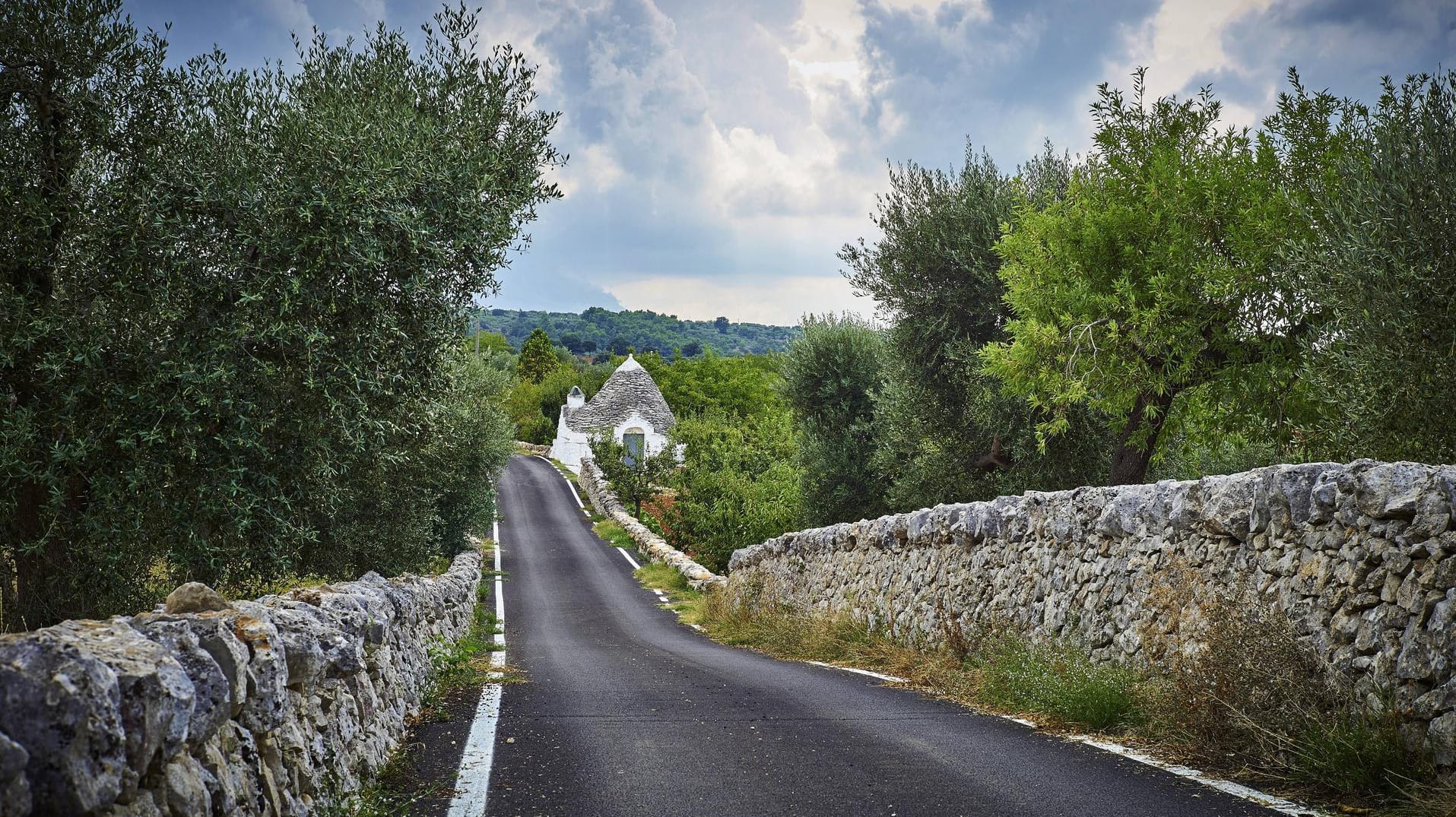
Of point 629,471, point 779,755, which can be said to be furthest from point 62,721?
point 629,471

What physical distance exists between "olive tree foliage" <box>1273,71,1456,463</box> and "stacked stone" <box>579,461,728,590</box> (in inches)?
581

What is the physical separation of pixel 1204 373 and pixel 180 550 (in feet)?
47.6

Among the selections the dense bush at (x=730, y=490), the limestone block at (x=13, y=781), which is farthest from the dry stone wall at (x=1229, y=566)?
the dense bush at (x=730, y=490)

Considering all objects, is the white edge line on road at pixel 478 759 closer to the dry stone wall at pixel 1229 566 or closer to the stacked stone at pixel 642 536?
the dry stone wall at pixel 1229 566

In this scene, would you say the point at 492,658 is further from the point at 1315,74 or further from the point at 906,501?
the point at 1315,74

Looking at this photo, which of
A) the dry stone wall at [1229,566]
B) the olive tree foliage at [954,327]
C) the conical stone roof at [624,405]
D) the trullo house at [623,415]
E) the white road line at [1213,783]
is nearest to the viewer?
the white road line at [1213,783]

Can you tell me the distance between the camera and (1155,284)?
14.9 meters

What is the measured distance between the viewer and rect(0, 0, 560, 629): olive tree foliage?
7.98 m

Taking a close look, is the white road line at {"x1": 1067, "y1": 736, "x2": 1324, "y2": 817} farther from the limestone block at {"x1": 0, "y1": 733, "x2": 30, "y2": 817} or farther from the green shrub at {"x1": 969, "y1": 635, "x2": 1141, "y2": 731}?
the limestone block at {"x1": 0, "y1": 733, "x2": 30, "y2": 817}

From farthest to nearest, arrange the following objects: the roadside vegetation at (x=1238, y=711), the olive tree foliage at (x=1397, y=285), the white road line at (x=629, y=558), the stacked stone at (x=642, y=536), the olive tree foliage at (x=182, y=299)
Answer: the white road line at (x=629, y=558) → the stacked stone at (x=642, y=536) → the olive tree foliage at (x=1397, y=285) → the olive tree foliage at (x=182, y=299) → the roadside vegetation at (x=1238, y=711)

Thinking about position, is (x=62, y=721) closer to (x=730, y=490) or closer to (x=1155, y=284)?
(x=1155, y=284)

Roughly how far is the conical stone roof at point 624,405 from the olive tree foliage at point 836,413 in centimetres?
4068

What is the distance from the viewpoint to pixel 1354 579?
5535 millimetres

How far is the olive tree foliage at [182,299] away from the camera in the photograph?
798 centimetres
